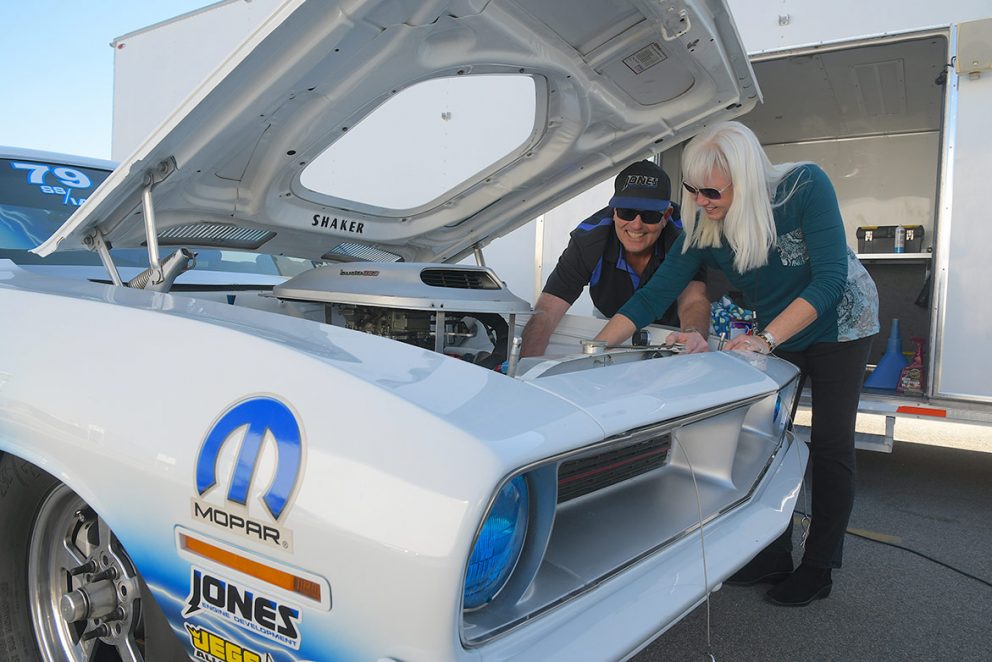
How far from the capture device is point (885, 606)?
2.25 m

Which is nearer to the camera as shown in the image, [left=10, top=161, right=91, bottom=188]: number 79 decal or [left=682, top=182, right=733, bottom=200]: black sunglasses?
[left=682, top=182, right=733, bottom=200]: black sunglasses

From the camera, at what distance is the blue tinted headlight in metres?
1.04

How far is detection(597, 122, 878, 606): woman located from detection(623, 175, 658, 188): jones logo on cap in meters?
0.38

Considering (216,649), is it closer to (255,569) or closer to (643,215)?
(255,569)

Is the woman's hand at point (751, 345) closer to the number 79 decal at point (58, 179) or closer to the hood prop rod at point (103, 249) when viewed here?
the hood prop rod at point (103, 249)

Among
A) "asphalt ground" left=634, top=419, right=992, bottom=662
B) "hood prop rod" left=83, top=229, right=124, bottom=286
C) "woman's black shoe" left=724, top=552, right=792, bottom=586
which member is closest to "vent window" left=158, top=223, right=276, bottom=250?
"hood prop rod" left=83, top=229, right=124, bottom=286

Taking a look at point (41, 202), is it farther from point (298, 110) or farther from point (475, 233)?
point (475, 233)

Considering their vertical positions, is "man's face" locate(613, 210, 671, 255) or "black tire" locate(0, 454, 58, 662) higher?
"man's face" locate(613, 210, 671, 255)

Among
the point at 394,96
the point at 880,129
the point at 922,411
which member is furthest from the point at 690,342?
the point at 880,129

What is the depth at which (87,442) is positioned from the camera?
113 centimetres

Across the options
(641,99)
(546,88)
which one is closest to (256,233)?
(546,88)

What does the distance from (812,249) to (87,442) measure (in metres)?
1.87

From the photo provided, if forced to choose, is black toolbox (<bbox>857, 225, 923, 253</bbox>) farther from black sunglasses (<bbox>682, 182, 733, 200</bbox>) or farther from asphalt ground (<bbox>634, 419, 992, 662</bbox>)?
black sunglasses (<bbox>682, 182, 733, 200</bbox>)

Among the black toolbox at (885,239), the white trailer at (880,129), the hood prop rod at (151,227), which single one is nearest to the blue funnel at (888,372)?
the white trailer at (880,129)
